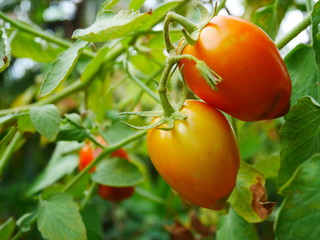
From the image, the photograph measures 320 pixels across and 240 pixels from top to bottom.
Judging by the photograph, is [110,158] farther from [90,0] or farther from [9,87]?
[9,87]

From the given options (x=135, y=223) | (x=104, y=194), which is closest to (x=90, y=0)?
(x=135, y=223)

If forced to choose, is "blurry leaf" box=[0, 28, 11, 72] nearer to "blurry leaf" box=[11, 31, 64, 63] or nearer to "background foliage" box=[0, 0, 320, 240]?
"background foliage" box=[0, 0, 320, 240]

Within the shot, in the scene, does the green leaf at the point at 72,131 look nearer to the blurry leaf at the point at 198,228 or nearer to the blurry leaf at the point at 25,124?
the blurry leaf at the point at 25,124

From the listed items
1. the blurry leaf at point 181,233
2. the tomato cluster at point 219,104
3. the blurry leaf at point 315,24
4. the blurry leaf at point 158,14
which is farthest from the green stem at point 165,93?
the blurry leaf at point 181,233

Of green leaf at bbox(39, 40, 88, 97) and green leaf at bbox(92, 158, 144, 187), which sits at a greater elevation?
green leaf at bbox(39, 40, 88, 97)

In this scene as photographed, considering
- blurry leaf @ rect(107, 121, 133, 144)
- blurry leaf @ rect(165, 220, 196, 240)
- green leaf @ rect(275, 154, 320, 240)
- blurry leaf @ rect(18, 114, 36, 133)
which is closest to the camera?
green leaf @ rect(275, 154, 320, 240)

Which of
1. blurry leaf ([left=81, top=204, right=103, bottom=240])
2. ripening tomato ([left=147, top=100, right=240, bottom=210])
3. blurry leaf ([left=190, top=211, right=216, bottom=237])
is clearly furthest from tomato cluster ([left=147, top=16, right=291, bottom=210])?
blurry leaf ([left=190, top=211, right=216, bottom=237])

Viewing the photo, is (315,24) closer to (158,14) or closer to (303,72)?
(303,72)
